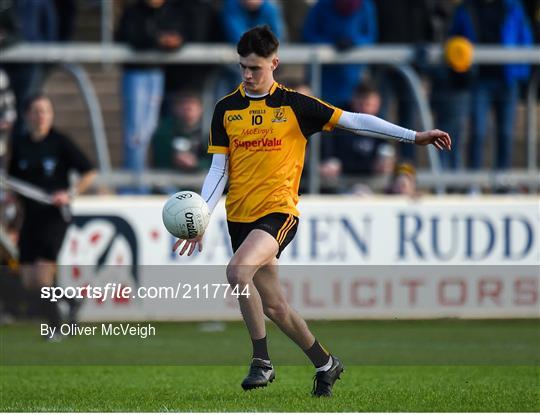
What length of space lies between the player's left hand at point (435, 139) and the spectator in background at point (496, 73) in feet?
25.3

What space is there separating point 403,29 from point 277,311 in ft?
28.6

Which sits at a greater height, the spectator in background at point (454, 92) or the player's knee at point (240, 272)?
the spectator in background at point (454, 92)

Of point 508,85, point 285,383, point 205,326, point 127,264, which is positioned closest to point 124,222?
point 127,264

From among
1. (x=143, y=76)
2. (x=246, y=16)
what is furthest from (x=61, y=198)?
(x=246, y=16)

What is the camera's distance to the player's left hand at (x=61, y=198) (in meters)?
14.6

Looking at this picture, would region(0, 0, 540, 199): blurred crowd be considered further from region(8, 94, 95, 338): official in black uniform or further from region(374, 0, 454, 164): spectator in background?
region(8, 94, 95, 338): official in black uniform

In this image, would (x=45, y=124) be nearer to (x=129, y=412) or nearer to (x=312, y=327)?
(x=312, y=327)

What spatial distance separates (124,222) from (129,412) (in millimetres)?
7908

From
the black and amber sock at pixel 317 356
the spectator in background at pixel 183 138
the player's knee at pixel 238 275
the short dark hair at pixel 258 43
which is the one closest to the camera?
the player's knee at pixel 238 275

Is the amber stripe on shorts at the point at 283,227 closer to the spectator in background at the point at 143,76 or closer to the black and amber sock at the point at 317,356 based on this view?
the black and amber sock at the point at 317,356

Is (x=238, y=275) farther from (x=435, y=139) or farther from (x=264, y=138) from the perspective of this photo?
(x=435, y=139)

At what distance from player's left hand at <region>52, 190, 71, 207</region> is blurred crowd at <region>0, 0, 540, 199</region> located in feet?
4.53
